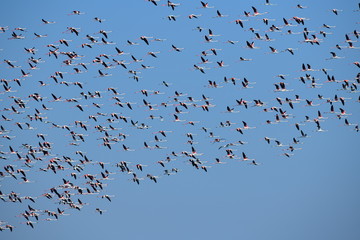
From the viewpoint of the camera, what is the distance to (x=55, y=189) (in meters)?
65.1

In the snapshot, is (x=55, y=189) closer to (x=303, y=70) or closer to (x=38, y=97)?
(x=38, y=97)

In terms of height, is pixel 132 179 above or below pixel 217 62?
below

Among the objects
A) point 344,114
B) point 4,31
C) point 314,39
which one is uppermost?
point 4,31

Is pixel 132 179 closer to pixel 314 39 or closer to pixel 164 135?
pixel 164 135

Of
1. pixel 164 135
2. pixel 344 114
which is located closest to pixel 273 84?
pixel 344 114

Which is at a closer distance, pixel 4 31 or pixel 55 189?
pixel 4 31

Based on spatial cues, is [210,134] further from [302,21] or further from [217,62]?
[302,21]

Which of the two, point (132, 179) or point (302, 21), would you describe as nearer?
point (302, 21)

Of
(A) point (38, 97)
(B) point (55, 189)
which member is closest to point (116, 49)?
(A) point (38, 97)

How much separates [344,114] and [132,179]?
19077mm

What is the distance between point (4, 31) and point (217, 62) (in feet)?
57.8

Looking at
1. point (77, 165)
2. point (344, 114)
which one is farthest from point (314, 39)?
point (77, 165)

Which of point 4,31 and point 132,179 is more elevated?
point 4,31

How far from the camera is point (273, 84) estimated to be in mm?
60625
